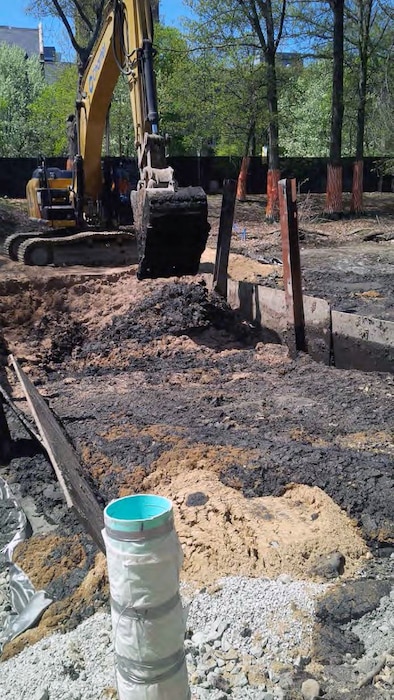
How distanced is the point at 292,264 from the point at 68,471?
13.0ft

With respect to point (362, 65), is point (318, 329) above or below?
below

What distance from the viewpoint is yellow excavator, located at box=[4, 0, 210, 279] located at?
815cm

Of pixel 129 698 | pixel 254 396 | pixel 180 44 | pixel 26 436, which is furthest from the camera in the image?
pixel 180 44

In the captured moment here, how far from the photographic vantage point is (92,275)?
1095cm

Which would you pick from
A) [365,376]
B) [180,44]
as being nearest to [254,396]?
[365,376]

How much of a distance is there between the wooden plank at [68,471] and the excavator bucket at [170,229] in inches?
104

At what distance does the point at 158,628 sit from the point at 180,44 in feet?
92.1

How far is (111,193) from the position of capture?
13.0 meters

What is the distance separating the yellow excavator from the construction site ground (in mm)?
872

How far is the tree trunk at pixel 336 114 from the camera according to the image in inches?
866

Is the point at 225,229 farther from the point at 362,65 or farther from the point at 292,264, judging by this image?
the point at 362,65

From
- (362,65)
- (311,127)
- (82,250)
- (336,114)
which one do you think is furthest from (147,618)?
(311,127)

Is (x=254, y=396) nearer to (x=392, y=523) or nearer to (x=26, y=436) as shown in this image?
(x=26, y=436)

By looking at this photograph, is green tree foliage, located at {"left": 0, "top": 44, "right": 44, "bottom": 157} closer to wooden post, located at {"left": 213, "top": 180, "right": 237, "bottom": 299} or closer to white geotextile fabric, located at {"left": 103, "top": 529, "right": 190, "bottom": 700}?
wooden post, located at {"left": 213, "top": 180, "right": 237, "bottom": 299}
